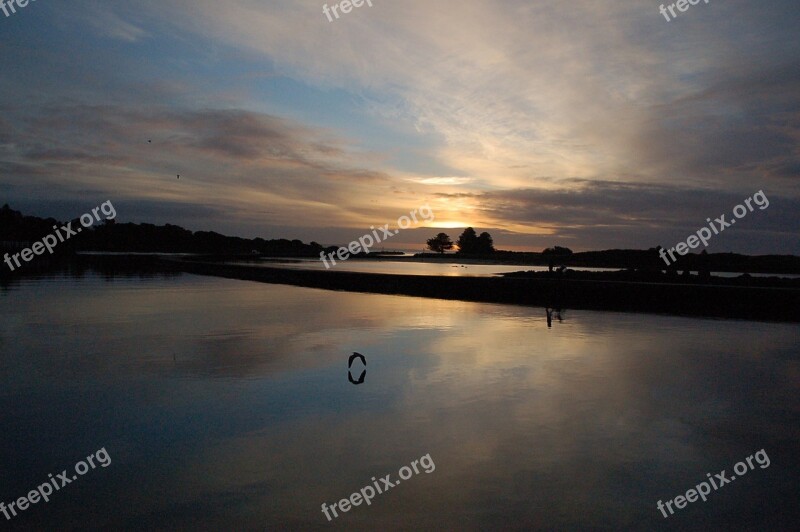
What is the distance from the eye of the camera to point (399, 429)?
27.4ft

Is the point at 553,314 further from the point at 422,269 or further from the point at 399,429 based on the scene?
the point at 422,269

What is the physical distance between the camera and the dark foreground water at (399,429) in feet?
19.3

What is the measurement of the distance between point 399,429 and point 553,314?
17.4m

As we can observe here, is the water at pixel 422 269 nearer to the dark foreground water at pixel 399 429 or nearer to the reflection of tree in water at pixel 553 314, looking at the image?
the reflection of tree in water at pixel 553 314

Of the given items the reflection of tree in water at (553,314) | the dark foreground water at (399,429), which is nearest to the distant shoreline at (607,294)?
the reflection of tree in water at (553,314)

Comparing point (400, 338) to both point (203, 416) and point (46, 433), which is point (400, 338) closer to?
point (203, 416)

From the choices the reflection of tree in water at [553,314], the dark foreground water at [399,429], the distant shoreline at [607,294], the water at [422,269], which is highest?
the water at [422,269]

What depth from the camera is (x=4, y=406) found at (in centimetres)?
941

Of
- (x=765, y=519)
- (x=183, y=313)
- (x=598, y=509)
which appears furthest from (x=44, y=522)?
(x=183, y=313)

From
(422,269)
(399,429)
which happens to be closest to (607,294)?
(399,429)

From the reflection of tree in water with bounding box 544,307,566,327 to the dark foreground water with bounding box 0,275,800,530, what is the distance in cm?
437

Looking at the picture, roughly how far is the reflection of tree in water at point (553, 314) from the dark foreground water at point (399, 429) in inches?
172

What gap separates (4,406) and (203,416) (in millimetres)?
3746

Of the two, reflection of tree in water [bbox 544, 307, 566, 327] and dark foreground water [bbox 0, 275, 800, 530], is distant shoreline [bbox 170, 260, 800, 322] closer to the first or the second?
reflection of tree in water [bbox 544, 307, 566, 327]
